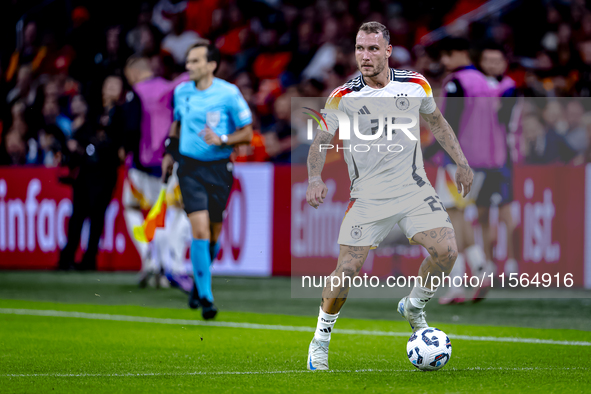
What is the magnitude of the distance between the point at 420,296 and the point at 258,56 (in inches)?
391

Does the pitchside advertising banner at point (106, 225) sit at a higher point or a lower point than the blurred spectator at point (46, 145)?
lower

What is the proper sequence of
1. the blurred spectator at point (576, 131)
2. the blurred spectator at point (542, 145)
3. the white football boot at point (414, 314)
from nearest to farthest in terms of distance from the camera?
the white football boot at point (414, 314) < the blurred spectator at point (542, 145) < the blurred spectator at point (576, 131)

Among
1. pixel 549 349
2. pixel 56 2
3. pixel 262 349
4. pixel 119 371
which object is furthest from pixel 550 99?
pixel 56 2

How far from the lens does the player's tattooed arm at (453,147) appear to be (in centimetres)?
546

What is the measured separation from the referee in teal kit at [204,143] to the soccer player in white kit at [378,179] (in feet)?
8.67

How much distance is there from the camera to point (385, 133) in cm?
533

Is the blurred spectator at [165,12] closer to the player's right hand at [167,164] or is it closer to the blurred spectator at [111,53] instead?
the blurred spectator at [111,53]

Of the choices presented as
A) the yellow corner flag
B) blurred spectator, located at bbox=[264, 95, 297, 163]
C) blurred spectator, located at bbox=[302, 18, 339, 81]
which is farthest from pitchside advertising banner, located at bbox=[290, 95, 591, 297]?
blurred spectator, located at bbox=[302, 18, 339, 81]

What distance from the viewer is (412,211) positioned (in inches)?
210

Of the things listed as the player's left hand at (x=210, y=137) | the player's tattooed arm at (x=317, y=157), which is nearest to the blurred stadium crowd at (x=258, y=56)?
the player's left hand at (x=210, y=137)

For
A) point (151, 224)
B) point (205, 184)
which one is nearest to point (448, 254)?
point (205, 184)

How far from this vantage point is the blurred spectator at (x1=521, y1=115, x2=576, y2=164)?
1082 cm

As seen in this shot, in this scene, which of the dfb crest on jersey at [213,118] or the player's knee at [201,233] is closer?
the player's knee at [201,233]

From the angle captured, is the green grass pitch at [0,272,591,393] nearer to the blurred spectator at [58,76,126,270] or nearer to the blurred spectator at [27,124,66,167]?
the blurred spectator at [58,76,126,270]
